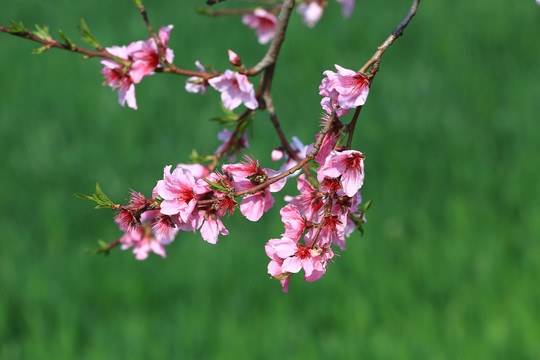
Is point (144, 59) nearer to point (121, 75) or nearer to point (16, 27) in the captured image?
point (121, 75)

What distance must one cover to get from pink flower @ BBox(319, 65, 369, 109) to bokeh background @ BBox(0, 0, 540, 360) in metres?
2.83

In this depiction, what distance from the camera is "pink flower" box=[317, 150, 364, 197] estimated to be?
1.05 meters

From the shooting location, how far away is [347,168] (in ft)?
3.51

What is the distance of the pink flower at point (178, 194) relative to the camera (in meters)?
1.10

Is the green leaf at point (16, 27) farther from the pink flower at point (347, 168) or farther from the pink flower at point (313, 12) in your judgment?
the pink flower at point (313, 12)

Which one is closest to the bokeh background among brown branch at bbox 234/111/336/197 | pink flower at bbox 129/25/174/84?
pink flower at bbox 129/25/174/84

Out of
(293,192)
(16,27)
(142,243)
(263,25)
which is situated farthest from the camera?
(293,192)

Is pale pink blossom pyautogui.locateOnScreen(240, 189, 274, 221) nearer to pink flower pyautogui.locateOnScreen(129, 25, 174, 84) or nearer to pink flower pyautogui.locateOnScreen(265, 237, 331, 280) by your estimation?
pink flower pyautogui.locateOnScreen(265, 237, 331, 280)

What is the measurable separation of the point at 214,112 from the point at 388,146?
1.84 metres

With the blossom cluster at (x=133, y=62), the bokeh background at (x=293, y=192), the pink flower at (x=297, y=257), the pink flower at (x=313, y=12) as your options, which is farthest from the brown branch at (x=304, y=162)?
the bokeh background at (x=293, y=192)

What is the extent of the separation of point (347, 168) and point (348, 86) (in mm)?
140

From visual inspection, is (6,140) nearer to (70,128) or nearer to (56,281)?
(70,128)

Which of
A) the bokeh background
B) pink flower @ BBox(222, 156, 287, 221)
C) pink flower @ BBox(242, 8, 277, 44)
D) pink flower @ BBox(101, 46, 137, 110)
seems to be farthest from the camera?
the bokeh background

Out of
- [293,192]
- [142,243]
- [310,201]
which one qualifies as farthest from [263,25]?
[293,192]
